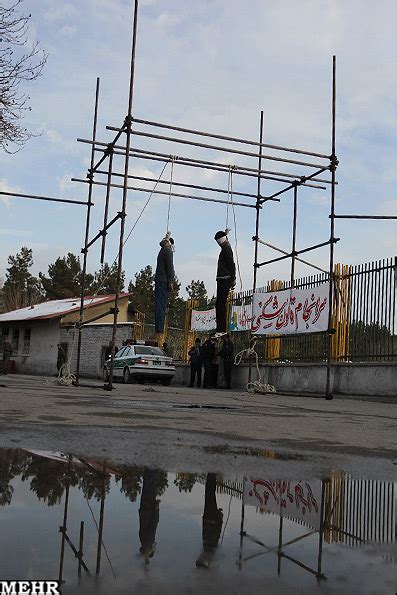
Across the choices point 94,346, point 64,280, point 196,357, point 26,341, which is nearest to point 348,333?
point 196,357

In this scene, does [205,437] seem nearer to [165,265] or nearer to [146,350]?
[165,265]

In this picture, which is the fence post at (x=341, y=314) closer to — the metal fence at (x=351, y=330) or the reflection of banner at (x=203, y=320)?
the metal fence at (x=351, y=330)

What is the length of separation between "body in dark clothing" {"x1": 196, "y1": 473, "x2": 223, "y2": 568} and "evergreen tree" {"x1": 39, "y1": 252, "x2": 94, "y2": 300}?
67949 mm

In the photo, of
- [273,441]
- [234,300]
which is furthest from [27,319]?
[273,441]

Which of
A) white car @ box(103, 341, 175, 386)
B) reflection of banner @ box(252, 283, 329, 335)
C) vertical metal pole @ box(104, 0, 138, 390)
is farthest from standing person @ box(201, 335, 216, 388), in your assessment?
vertical metal pole @ box(104, 0, 138, 390)

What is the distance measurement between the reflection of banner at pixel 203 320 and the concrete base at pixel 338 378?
392cm

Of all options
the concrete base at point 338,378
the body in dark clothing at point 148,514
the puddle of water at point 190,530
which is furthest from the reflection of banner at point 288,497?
the concrete base at point 338,378

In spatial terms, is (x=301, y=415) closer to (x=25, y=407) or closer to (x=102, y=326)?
(x=25, y=407)

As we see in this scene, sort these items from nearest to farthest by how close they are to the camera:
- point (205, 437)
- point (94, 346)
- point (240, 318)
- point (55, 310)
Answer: point (205, 437) < point (240, 318) < point (94, 346) < point (55, 310)

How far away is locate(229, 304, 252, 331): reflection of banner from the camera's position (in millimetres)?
19531

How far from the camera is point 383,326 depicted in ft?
43.3

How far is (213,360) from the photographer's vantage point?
2114cm

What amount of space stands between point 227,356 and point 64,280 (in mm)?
52753

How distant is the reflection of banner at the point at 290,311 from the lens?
48.2ft
